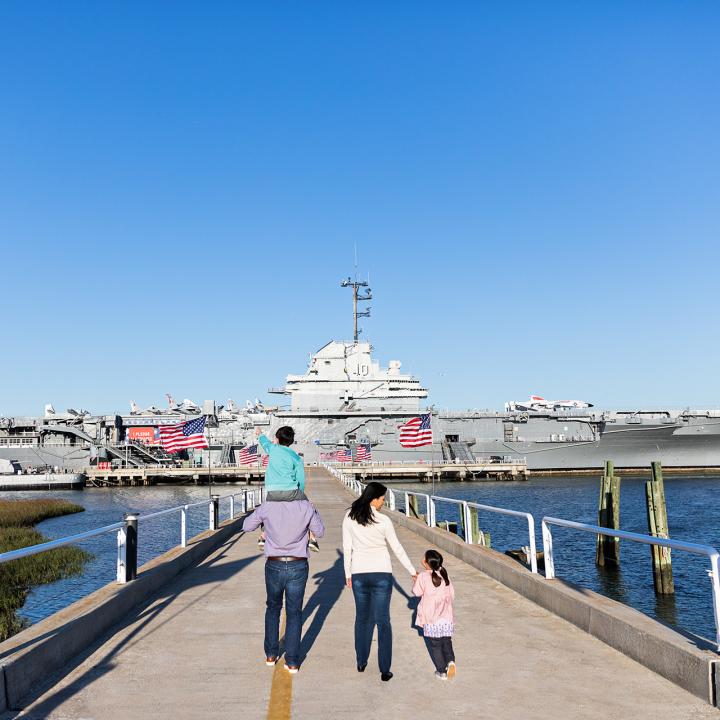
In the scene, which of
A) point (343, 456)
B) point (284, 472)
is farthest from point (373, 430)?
point (284, 472)

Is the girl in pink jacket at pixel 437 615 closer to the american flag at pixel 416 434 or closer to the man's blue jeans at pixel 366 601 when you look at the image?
the man's blue jeans at pixel 366 601

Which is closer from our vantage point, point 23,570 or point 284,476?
point 284,476

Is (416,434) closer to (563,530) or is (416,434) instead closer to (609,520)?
(563,530)

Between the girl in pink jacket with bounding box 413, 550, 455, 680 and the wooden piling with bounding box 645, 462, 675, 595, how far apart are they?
39.9 feet

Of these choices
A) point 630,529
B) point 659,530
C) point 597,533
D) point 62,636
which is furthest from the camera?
point 630,529

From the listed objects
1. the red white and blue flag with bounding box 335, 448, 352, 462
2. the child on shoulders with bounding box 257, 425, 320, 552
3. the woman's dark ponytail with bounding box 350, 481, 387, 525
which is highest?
the red white and blue flag with bounding box 335, 448, 352, 462

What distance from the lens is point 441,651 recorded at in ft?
19.2

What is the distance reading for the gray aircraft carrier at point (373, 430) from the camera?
66.0 metres

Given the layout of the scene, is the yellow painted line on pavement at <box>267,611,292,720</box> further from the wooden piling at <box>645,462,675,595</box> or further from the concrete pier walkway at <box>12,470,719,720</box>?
the wooden piling at <box>645,462,675,595</box>

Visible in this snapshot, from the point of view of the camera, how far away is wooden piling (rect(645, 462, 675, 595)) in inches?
664

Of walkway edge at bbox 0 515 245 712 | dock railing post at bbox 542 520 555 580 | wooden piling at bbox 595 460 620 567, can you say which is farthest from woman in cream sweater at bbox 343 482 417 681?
wooden piling at bbox 595 460 620 567

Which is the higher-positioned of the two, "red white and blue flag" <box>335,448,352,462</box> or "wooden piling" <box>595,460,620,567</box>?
Result: "red white and blue flag" <box>335,448,352,462</box>

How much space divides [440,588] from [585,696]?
1.33 metres

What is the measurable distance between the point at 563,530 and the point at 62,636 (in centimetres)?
2459
